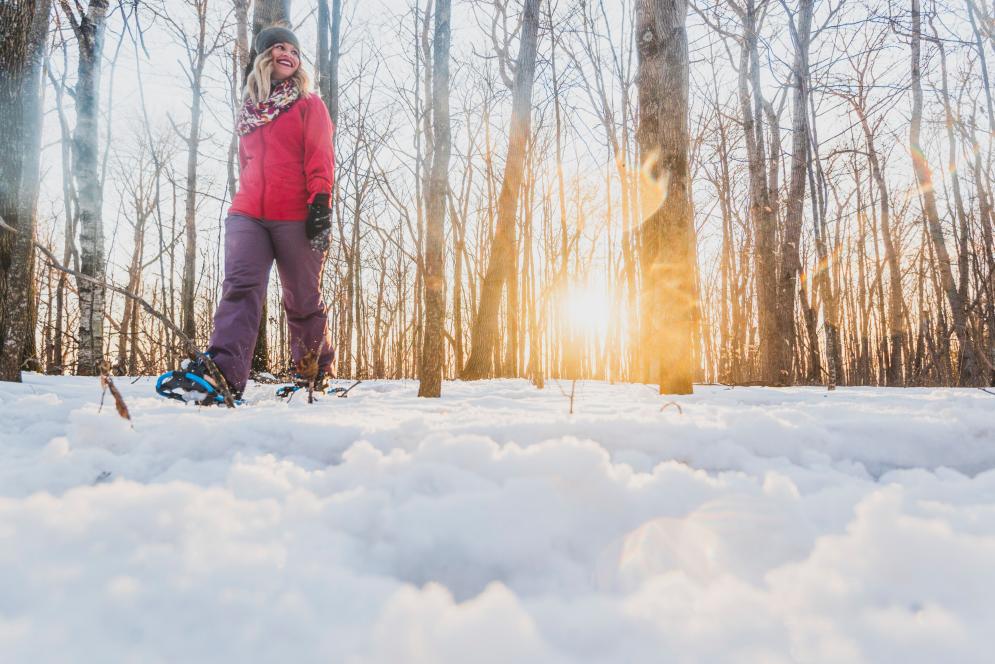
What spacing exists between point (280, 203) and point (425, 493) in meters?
2.05

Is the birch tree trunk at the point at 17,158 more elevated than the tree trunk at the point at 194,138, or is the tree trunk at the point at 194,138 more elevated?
the tree trunk at the point at 194,138

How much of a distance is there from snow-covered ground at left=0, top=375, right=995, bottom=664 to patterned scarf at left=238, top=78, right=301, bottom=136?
1786 millimetres

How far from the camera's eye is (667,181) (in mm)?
2963

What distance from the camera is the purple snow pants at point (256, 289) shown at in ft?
7.12

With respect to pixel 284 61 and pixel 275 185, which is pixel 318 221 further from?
pixel 284 61

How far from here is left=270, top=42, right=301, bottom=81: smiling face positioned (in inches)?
91.5

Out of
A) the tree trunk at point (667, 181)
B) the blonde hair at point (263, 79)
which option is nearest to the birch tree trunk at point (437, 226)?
the blonde hair at point (263, 79)

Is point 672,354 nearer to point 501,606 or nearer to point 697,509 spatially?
point 697,509

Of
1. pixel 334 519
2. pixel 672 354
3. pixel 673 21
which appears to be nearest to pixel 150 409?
pixel 334 519

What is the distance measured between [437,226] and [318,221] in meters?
0.64

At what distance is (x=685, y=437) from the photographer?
1059 millimetres

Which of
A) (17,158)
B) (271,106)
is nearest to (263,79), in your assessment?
(271,106)

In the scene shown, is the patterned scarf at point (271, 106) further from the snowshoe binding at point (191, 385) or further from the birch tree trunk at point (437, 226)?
the snowshoe binding at point (191, 385)

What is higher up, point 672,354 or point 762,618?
point 672,354
